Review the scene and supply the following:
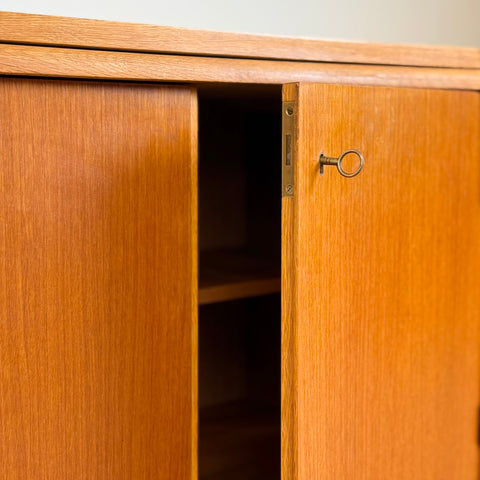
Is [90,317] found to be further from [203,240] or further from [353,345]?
[203,240]

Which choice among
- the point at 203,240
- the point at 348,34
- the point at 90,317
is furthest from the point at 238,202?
the point at 90,317

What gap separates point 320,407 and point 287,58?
Result: 287 millimetres

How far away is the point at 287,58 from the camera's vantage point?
644 mm

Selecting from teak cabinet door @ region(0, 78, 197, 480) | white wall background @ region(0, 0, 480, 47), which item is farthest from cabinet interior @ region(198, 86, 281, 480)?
teak cabinet door @ region(0, 78, 197, 480)

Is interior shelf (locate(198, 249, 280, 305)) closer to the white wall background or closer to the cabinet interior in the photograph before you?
the cabinet interior

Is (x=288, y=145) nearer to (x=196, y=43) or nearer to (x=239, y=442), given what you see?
(x=196, y=43)

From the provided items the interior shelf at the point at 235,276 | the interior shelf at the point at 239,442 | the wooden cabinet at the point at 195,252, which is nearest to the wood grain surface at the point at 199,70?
the wooden cabinet at the point at 195,252

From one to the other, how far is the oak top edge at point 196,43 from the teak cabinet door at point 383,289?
1.7 inches

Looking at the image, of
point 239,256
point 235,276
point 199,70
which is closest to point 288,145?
point 199,70

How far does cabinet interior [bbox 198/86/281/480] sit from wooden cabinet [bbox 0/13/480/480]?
0.82 ft

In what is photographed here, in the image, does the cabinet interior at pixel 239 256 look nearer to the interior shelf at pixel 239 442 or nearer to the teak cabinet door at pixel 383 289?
the interior shelf at pixel 239 442

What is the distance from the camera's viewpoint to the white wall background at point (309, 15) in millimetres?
1024

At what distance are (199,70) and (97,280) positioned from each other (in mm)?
181

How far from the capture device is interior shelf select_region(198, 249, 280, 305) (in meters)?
0.75
